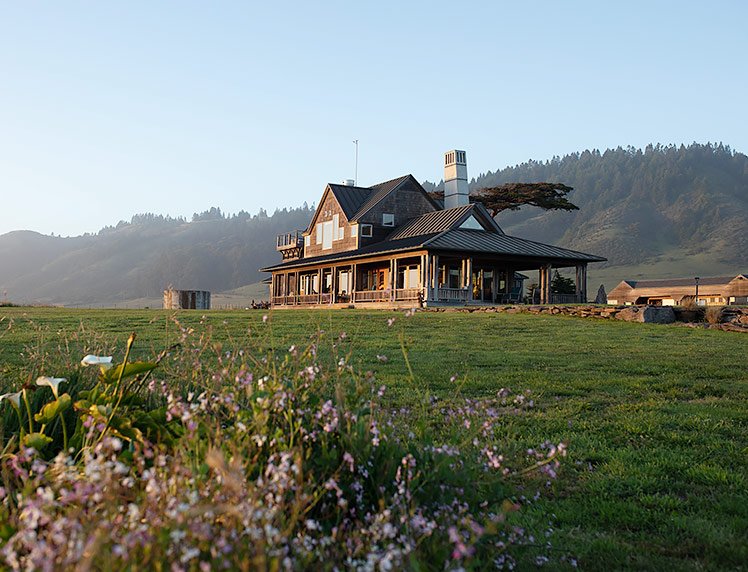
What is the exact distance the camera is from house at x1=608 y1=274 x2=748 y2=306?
51.3 m

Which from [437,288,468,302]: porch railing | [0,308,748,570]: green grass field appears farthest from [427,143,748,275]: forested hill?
[0,308,748,570]: green grass field

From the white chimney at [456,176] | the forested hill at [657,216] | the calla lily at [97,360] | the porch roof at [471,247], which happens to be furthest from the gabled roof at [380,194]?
the forested hill at [657,216]

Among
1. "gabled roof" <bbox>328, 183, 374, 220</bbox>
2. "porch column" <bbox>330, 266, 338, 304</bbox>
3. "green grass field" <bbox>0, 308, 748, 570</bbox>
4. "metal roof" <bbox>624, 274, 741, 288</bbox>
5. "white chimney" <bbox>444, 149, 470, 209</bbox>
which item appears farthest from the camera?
"metal roof" <bbox>624, 274, 741, 288</bbox>

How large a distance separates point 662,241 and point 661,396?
16348 centimetres

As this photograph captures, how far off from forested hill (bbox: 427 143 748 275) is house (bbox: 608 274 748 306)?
68722mm

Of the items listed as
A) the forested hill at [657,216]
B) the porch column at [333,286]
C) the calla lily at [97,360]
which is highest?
the forested hill at [657,216]

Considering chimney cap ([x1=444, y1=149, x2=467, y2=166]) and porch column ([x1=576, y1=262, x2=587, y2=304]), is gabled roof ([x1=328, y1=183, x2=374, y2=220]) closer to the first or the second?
chimney cap ([x1=444, y1=149, x2=467, y2=166])

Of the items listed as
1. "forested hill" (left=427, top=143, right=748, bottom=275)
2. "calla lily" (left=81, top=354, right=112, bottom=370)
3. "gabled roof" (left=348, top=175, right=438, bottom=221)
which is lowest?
"calla lily" (left=81, top=354, right=112, bottom=370)

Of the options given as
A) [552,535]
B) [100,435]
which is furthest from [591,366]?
[100,435]

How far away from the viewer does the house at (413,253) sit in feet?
107

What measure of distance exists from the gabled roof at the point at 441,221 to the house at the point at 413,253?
0.06 metres

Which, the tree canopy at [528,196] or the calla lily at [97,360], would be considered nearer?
the calla lily at [97,360]

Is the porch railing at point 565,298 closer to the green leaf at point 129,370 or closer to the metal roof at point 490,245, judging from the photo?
the metal roof at point 490,245

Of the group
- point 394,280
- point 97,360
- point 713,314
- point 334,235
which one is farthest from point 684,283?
point 97,360
